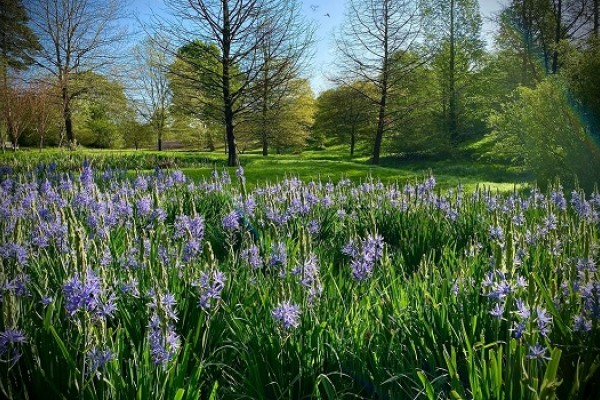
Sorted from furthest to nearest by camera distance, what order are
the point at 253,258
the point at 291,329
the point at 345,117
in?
the point at 345,117, the point at 253,258, the point at 291,329

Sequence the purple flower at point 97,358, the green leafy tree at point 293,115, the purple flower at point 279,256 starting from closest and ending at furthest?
the purple flower at point 97,358 < the purple flower at point 279,256 < the green leafy tree at point 293,115

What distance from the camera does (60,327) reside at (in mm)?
2371

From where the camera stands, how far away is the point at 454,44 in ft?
95.3

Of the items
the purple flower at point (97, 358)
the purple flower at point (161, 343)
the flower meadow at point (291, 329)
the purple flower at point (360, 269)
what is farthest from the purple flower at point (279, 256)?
the purple flower at point (97, 358)

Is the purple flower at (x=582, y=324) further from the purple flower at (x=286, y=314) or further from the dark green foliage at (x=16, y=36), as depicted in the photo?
the dark green foliage at (x=16, y=36)

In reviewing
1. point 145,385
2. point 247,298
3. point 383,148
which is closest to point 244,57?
point 247,298

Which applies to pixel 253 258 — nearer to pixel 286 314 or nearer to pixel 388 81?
pixel 286 314

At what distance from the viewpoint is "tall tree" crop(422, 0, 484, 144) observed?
92.1 ft

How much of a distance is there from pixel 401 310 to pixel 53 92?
1039 inches

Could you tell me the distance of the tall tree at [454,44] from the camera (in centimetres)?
2806

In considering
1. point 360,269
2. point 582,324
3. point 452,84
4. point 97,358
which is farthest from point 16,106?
point 452,84

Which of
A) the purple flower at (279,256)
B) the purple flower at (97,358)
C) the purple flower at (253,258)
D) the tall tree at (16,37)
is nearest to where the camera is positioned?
the purple flower at (97,358)

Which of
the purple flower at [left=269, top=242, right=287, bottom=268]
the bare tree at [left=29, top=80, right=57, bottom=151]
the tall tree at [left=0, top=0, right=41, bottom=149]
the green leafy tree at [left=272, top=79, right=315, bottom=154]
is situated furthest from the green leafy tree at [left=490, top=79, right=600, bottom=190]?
the tall tree at [left=0, top=0, right=41, bottom=149]

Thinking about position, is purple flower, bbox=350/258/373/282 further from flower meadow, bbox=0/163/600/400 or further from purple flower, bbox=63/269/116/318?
purple flower, bbox=63/269/116/318
